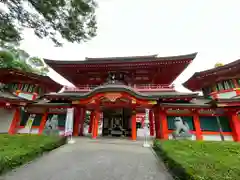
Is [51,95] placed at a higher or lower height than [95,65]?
lower

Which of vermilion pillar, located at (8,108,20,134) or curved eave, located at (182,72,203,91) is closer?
vermilion pillar, located at (8,108,20,134)

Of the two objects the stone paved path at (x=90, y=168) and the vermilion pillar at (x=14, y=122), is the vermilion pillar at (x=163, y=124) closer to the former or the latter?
the stone paved path at (x=90, y=168)

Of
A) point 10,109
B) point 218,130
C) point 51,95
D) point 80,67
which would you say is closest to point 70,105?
point 51,95

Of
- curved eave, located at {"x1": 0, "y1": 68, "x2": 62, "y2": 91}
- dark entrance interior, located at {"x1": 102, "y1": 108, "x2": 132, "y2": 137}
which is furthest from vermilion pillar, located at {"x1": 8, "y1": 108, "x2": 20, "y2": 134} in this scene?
dark entrance interior, located at {"x1": 102, "y1": 108, "x2": 132, "y2": 137}

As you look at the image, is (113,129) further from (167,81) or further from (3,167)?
(3,167)

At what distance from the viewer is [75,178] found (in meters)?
3.51

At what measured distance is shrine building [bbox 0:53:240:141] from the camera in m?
9.32

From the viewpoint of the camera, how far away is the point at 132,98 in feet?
30.3

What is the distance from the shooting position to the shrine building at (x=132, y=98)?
9320mm

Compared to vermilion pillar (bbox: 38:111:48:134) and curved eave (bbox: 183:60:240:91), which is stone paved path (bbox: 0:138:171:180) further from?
curved eave (bbox: 183:60:240:91)

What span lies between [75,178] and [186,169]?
290cm

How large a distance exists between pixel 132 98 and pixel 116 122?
14.9ft

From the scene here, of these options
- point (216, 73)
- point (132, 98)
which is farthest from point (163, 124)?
point (216, 73)

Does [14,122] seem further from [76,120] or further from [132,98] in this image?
[132,98]
